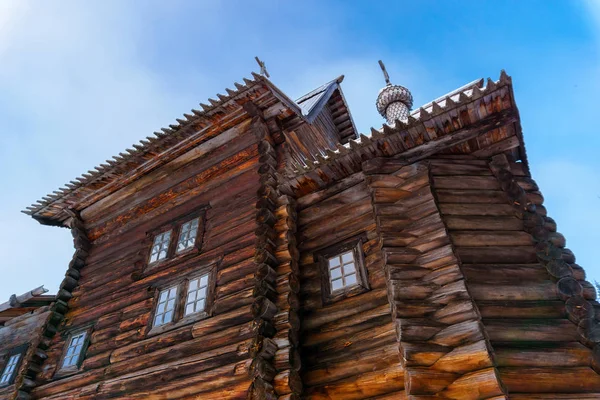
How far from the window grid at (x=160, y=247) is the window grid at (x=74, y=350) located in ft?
7.26

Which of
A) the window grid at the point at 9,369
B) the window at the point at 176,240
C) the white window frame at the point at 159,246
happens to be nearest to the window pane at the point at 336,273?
the window at the point at 176,240

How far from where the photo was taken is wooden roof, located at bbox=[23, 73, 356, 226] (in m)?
8.88

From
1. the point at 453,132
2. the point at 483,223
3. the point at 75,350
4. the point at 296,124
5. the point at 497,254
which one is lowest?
the point at 497,254

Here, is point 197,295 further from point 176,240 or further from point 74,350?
point 74,350

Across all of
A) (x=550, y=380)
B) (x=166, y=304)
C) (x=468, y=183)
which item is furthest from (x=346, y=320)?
(x=166, y=304)

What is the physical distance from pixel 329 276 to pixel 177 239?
3.97 metres

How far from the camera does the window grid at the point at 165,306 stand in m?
7.54

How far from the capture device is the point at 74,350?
866cm

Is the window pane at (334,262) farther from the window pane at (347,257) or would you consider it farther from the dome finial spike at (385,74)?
the dome finial spike at (385,74)

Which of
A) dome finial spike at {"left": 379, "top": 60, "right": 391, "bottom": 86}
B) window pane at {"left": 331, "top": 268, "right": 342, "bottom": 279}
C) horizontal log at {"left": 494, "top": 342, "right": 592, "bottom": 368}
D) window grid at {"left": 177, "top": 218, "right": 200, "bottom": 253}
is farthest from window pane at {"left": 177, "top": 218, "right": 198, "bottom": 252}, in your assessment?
dome finial spike at {"left": 379, "top": 60, "right": 391, "bottom": 86}

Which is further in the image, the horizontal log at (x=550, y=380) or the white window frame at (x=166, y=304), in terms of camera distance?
the white window frame at (x=166, y=304)

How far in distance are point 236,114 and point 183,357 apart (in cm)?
526

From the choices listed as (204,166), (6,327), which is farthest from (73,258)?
(6,327)

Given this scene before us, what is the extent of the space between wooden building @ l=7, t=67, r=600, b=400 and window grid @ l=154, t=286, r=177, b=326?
0.14ft
